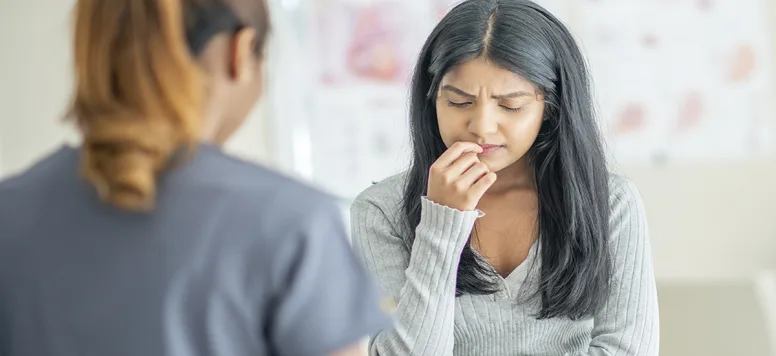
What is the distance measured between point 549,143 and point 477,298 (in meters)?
0.28

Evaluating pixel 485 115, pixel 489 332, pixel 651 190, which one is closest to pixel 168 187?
pixel 485 115

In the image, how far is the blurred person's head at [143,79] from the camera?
0.71 m

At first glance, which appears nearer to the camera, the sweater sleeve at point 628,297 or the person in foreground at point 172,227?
the person in foreground at point 172,227

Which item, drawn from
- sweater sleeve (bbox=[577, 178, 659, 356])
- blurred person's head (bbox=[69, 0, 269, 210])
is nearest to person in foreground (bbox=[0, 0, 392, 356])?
blurred person's head (bbox=[69, 0, 269, 210])

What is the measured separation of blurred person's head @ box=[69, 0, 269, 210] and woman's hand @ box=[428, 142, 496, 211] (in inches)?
26.5

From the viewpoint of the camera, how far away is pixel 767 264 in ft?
8.21

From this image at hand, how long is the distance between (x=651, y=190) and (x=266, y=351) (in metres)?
2.01

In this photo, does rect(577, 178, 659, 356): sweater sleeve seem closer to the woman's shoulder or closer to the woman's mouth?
the woman's mouth

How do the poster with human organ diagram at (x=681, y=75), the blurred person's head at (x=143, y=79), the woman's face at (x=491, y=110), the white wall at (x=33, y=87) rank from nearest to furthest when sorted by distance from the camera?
Result: the blurred person's head at (x=143, y=79) → the woman's face at (x=491, y=110) → the poster with human organ diagram at (x=681, y=75) → the white wall at (x=33, y=87)

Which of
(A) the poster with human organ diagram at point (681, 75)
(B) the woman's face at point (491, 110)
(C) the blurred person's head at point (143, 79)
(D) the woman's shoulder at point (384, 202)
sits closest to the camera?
(C) the blurred person's head at point (143, 79)

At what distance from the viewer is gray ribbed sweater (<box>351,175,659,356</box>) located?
1.38 meters

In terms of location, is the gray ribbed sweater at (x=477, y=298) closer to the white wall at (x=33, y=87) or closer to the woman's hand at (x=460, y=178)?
the woman's hand at (x=460, y=178)

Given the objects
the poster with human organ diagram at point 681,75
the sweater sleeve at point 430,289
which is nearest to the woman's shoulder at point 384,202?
the sweater sleeve at point 430,289

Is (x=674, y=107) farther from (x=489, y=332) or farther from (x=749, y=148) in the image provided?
(x=489, y=332)
